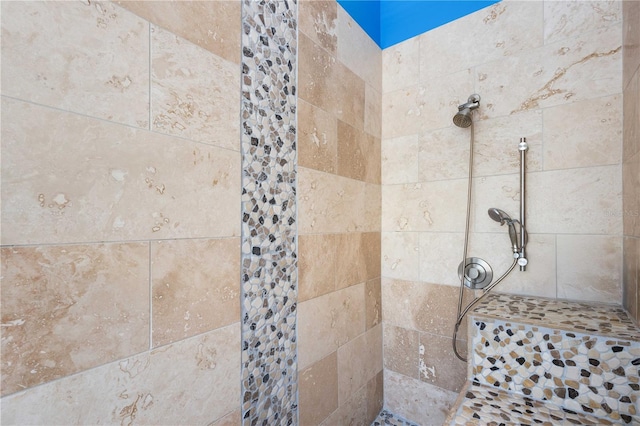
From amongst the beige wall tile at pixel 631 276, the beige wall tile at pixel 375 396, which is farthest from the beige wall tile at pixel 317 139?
the beige wall tile at pixel 375 396

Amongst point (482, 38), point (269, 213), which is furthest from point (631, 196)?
point (269, 213)

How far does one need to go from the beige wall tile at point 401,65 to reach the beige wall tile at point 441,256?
0.90 metres

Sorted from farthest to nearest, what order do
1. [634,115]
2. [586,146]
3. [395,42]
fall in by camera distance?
[395,42], [586,146], [634,115]

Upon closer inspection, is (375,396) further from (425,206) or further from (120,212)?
(120,212)

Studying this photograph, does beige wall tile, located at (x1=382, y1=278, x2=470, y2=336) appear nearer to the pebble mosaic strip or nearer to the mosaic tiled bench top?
the mosaic tiled bench top

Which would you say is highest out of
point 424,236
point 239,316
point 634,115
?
point 634,115

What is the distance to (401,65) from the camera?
5.69ft

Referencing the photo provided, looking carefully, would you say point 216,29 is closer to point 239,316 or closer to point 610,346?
point 239,316

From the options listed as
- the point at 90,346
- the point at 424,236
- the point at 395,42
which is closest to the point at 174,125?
the point at 90,346

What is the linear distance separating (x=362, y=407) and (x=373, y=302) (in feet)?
1.86

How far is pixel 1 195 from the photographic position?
0.54 metres

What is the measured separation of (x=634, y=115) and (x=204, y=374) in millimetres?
1676

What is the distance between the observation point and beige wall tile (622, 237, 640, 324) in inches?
37.9

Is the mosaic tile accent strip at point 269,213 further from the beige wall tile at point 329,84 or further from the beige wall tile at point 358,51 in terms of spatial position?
the beige wall tile at point 358,51
